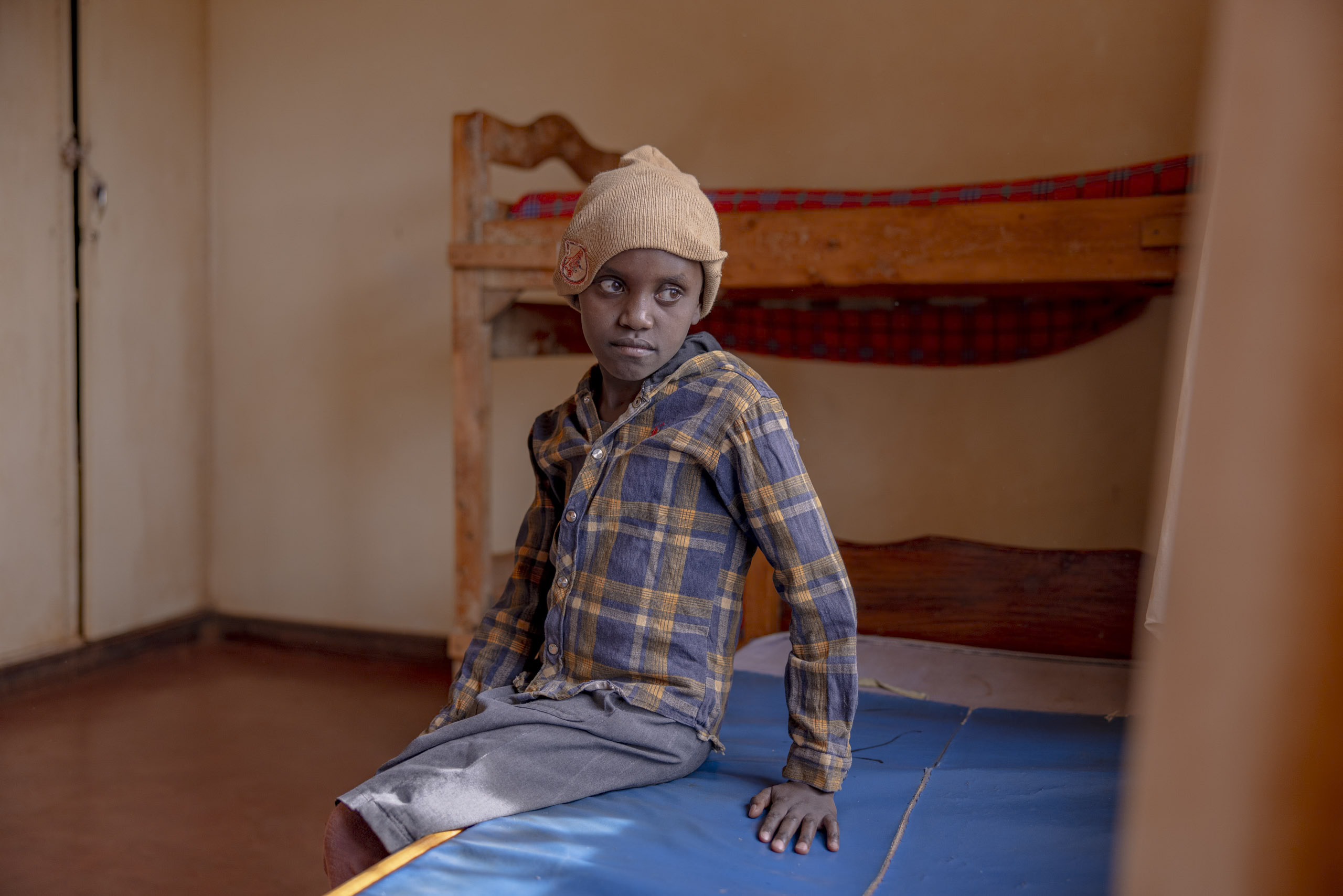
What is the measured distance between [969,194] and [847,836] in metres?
1.27

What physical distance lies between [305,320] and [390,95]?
0.77m

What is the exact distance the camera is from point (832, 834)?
110 cm

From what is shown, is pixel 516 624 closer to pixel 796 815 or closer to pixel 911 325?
pixel 796 815

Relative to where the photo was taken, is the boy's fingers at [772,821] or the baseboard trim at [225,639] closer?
the boy's fingers at [772,821]

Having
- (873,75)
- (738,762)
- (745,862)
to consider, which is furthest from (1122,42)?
(745,862)

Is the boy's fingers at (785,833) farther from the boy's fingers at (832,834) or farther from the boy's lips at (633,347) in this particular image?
the boy's lips at (633,347)

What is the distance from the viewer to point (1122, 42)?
8.22ft

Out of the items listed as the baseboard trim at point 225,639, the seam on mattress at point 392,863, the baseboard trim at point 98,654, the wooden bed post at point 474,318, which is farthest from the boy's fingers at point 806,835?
the baseboard trim at point 98,654

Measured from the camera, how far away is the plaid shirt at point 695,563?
1123mm

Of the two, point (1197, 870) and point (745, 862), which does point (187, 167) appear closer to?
point (745, 862)

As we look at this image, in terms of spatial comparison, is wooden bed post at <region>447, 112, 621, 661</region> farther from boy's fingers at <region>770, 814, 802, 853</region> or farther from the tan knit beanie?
boy's fingers at <region>770, 814, 802, 853</region>

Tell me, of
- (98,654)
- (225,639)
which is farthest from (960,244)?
(225,639)

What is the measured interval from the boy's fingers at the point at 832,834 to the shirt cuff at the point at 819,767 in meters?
0.03

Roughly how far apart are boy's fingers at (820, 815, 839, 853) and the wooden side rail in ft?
3.41
